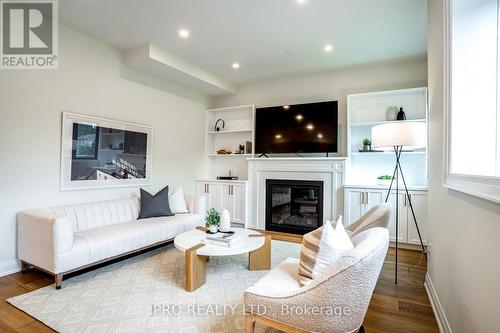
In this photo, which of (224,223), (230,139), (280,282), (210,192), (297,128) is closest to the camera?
(280,282)

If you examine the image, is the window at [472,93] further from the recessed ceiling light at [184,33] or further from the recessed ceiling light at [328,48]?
the recessed ceiling light at [184,33]

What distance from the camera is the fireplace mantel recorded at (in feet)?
14.0

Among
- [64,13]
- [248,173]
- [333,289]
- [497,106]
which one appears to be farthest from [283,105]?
[333,289]

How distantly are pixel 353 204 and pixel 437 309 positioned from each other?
209 centimetres

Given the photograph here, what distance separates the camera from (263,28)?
335cm

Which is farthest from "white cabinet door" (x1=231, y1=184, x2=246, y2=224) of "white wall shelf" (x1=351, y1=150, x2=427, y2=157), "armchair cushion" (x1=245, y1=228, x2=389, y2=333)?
"armchair cushion" (x1=245, y1=228, x2=389, y2=333)

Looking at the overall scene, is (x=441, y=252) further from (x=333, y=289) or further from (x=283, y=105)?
(x=283, y=105)

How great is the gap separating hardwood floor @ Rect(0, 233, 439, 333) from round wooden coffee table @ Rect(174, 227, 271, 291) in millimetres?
1101

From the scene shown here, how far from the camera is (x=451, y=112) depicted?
173 cm

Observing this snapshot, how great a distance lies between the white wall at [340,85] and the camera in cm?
420

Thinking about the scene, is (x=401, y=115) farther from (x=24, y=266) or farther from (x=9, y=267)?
(x=9, y=267)

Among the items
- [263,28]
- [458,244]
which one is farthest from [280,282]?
[263,28]

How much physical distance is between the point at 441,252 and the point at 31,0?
15.2 feet

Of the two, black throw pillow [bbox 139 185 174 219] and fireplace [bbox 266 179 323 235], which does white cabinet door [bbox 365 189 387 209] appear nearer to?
fireplace [bbox 266 179 323 235]
